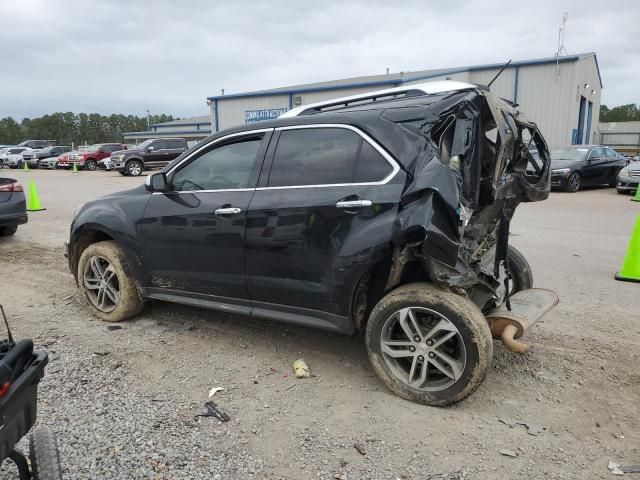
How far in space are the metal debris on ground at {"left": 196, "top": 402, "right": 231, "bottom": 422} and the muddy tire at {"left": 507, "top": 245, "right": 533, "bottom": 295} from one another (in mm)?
2828

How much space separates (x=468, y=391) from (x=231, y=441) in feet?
4.87

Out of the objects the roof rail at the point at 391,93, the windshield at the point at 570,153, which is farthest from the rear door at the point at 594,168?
the roof rail at the point at 391,93

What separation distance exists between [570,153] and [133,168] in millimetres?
19686

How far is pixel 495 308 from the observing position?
153 inches

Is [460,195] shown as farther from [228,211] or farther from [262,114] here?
[262,114]

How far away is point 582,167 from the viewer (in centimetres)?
1602

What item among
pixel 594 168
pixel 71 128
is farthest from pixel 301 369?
pixel 71 128

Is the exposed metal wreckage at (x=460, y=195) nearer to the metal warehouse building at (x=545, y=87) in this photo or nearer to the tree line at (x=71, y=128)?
the metal warehouse building at (x=545, y=87)

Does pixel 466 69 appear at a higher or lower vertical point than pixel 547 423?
higher

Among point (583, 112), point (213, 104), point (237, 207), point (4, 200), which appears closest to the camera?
point (237, 207)

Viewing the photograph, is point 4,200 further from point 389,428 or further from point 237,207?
point 389,428

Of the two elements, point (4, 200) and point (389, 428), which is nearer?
point (389, 428)

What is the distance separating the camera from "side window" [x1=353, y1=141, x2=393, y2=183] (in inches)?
132

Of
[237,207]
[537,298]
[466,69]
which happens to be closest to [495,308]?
[537,298]
